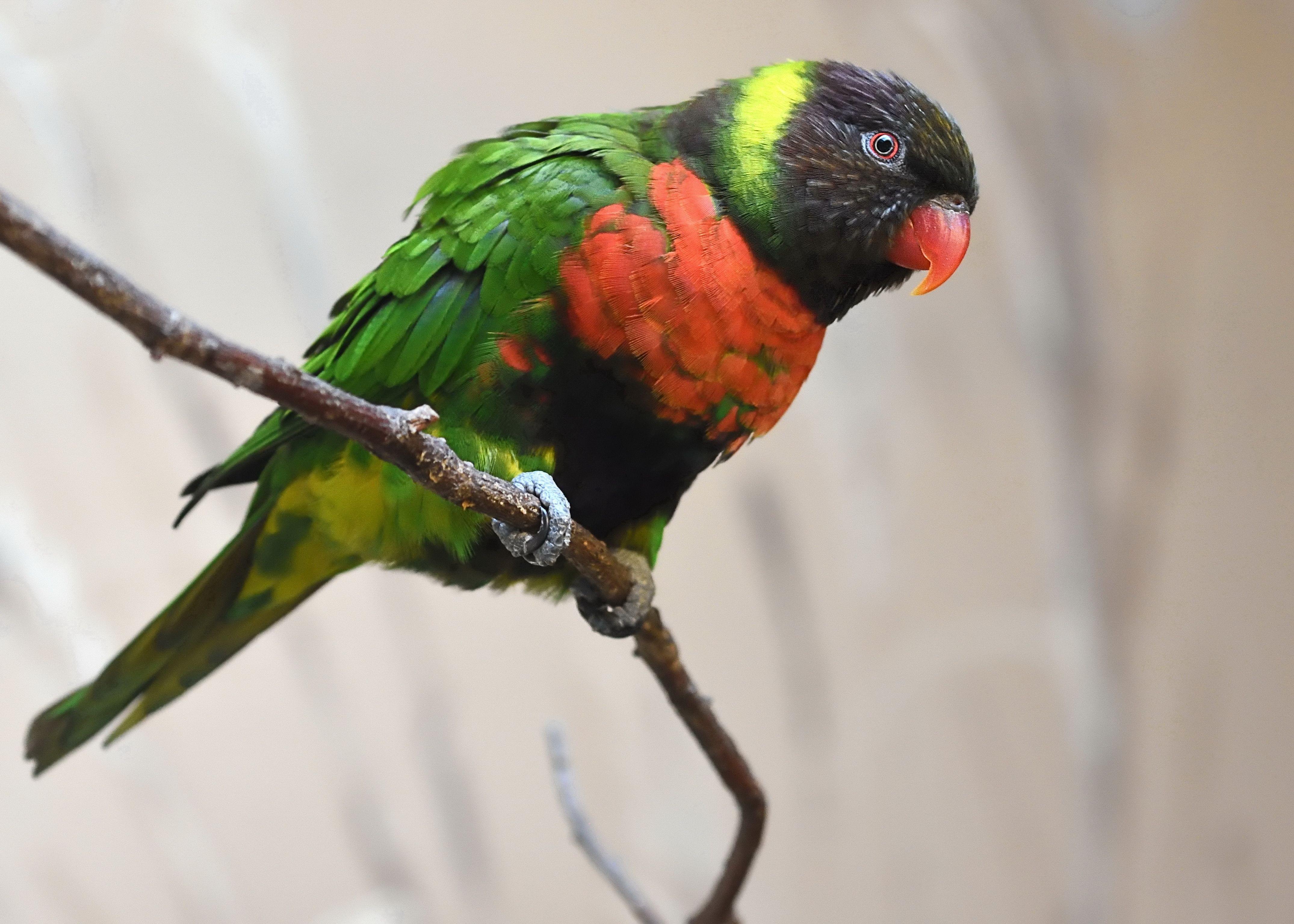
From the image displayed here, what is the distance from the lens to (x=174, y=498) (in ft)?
8.43

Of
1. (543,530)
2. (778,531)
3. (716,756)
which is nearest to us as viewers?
(543,530)

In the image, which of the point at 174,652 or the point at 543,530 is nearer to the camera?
the point at 543,530

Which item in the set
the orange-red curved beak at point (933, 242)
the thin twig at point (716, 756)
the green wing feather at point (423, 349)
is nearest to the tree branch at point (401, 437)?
the thin twig at point (716, 756)

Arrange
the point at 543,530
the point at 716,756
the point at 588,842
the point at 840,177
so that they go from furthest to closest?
the point at 588,842
the point at 716,756
the point at 840,177
the point at 543,530

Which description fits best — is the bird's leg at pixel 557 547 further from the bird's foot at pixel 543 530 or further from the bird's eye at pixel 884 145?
the bird's eye at pixel 884 145

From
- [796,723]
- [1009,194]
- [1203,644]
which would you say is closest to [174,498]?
[796,723]

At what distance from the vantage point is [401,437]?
91 cm

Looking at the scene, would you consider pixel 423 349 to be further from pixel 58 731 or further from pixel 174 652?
pixel 58 731

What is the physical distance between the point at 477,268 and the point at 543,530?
0.40 metres

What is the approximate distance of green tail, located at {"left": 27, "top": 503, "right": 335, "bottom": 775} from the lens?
159 cm

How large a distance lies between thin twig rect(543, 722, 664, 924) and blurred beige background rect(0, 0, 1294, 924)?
1100 mm

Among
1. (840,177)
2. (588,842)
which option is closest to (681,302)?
(840,177)

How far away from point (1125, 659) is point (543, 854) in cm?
173

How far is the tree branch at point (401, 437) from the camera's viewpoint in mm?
667
